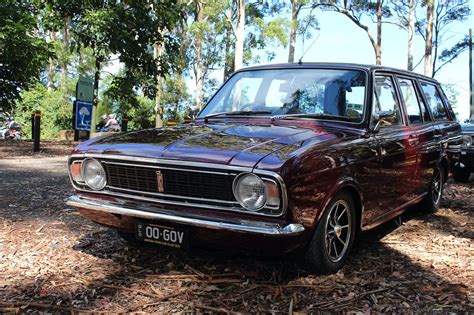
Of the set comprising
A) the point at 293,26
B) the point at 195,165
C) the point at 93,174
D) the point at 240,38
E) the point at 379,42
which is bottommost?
the point at 93,174

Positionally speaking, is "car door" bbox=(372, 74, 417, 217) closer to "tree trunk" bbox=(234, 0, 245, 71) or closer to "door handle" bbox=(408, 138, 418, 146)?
"door handle" bbox=(408, 138, 418, 146)

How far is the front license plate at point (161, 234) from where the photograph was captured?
3.13 m

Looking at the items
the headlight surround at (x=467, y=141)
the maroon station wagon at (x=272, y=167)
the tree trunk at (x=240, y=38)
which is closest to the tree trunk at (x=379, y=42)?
the tree trunk at (x=240, y=38)

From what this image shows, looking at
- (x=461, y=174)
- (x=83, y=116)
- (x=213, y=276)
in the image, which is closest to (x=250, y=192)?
(x=213, y=276)

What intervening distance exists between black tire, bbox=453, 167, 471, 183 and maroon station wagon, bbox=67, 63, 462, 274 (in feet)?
A: 12.7

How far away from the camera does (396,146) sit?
425 cm

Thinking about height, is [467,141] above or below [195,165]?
above

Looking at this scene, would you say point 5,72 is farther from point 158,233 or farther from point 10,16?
point 158,233

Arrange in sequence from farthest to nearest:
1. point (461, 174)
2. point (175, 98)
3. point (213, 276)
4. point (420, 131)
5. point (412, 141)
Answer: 1. point (175, 98)
2. point (461, 174)
3. point (420, 131)
4. point (412, 141)
5. point (213, 276)

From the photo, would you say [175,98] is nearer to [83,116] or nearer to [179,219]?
[83,116]

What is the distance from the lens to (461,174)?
839 centimetres

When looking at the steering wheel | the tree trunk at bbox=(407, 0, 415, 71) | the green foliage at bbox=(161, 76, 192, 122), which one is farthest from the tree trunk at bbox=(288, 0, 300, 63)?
the steering wheel

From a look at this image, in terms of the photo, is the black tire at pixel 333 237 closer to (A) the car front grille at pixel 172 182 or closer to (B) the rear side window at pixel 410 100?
(A) the car front grille at pixel 172 182

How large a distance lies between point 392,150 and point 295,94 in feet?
3.26
